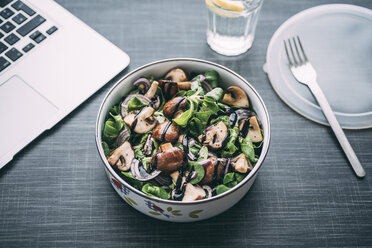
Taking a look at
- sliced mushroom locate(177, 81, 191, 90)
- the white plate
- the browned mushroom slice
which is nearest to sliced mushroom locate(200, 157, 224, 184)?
the browned mushroom slice

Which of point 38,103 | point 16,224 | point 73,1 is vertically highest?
point 73,1

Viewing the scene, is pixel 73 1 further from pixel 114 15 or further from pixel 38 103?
pixel 38 103

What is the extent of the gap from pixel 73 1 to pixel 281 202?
2.72 ft

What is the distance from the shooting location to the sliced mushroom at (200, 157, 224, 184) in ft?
2.48

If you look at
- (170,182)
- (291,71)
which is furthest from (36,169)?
(291,71)

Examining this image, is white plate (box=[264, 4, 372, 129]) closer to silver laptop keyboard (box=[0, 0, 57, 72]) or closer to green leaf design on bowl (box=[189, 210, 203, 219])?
green leaf design on bowl (box=[189, 210, 203, 219])

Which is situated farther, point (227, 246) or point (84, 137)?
point (84, 137)

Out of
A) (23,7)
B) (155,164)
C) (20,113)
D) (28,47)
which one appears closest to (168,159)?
(155,164)

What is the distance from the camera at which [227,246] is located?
0.80m

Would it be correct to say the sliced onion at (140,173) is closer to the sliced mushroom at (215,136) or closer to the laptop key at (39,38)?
the sliced mushroom at (215,136)

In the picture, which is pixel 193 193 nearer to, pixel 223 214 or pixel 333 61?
pixel 223 214

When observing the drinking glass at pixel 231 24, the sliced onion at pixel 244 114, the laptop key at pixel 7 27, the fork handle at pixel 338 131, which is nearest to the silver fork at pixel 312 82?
the fork handle at pixel 338 131

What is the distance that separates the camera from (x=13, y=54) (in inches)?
38.5

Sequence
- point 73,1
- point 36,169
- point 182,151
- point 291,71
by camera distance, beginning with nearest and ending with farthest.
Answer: point 182,151 < point 36,169 < point 291,71 < point 73,1
